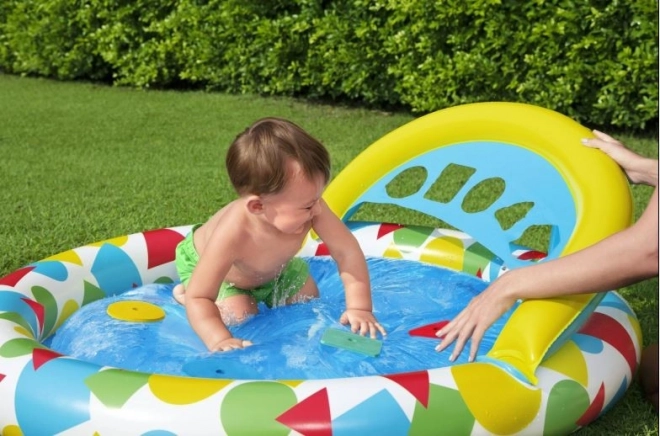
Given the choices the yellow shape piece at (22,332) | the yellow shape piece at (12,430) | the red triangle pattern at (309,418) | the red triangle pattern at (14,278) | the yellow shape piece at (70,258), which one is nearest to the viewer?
the red triangle pattern at (309,418)

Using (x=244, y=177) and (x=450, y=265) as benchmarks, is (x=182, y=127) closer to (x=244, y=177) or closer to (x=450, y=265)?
(x=450, y=265)

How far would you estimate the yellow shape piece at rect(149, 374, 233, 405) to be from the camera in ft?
7.41

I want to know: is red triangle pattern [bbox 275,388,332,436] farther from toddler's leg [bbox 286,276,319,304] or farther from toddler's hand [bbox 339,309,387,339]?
toddler's leg [bbox 286,276,319,304]

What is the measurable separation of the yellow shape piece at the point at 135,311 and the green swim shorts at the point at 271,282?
0.18 meters

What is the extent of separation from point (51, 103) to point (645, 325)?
658 centimetres

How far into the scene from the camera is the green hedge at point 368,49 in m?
6.76

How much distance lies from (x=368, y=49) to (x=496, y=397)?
576 cm

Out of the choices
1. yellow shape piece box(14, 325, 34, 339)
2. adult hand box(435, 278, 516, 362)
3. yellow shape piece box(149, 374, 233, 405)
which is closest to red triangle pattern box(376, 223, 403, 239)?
adult hand box(435, 278, 516, 362)

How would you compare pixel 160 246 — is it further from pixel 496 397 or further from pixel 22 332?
pixel 496 397

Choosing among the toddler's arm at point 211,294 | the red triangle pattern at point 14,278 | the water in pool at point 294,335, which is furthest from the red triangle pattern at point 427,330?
the red triangle pattern at point 14,278

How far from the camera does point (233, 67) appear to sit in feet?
28.9

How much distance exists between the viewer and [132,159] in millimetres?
6527

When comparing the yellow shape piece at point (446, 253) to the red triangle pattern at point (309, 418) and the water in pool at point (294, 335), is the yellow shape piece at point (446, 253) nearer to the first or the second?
the water in pool at point (294, 335)

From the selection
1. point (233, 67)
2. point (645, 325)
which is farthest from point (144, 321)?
point (233, 67)
